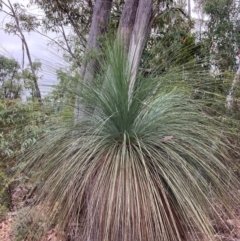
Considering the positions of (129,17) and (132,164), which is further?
(129,17)

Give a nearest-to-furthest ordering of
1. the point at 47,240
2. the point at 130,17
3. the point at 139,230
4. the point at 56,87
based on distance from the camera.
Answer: the point at 139,230
the point at 56,87
the point at 47,240
the point at 130,17

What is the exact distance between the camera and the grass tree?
141 centimetres

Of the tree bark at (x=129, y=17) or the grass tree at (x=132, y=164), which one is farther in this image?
the tree bark at (x=129, y=17)

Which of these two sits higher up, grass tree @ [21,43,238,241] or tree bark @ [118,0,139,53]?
tree bark @ [118,0,139,53]

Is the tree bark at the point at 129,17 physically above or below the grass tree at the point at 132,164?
above

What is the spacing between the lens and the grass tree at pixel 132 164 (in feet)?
4.63

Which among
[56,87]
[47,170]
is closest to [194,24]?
[56,87]

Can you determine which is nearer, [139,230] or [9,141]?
[139,230]

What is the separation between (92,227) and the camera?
1.49m

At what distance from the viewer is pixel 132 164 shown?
1470 millimetres

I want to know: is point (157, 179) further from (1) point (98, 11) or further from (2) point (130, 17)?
(1) point (98, 11)

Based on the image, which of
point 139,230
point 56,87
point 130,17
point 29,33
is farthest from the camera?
point 29,33

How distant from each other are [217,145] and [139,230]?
23.6 inches

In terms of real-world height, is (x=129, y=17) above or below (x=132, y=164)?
above
